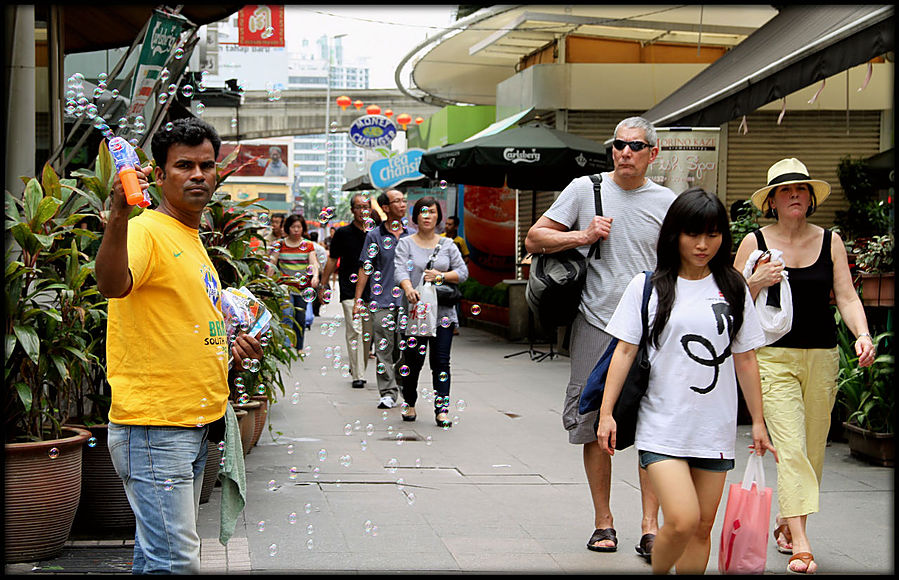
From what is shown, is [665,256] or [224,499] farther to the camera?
[665,256]

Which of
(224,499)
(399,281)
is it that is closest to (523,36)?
(399,281)

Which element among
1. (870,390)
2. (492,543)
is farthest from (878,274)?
(492,543)

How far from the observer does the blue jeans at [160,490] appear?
3.14 metres

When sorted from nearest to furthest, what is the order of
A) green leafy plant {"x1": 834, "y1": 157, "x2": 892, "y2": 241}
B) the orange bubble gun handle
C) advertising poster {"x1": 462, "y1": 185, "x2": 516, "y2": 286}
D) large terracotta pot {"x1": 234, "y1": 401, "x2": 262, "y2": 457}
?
the orange bubble gun handle < large terracotta pot {"x1": 234, "y1": 401, "x2": 262, "y2": 457} < green leafy plant {"x1": 834, "y1": 157, "x2": 892, "y2": 241} < advertising poster {"x1": 462, "y1": 185, "x2": 516, "y2": 286}

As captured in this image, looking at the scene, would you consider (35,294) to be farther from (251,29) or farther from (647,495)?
(251,29)

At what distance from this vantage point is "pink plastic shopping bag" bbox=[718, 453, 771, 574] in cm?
411

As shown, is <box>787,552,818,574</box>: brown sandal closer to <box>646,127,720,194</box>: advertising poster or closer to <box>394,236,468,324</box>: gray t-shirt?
<box>394,236,468,324</box>: gray t-shirt

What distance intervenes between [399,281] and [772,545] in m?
4.12

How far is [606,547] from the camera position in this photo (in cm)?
499

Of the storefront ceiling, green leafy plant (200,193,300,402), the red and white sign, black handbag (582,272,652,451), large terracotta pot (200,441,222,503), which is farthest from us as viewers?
the red and white sign

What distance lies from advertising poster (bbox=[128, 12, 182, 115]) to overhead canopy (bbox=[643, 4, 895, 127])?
503 centimetres

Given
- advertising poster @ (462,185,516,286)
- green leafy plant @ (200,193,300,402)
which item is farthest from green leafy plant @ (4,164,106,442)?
advertising poster @ (462,185,516,286)

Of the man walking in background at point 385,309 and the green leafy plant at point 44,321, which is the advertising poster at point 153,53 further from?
the green leafy plant at point 44,321

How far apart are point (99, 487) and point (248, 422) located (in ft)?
6.08
